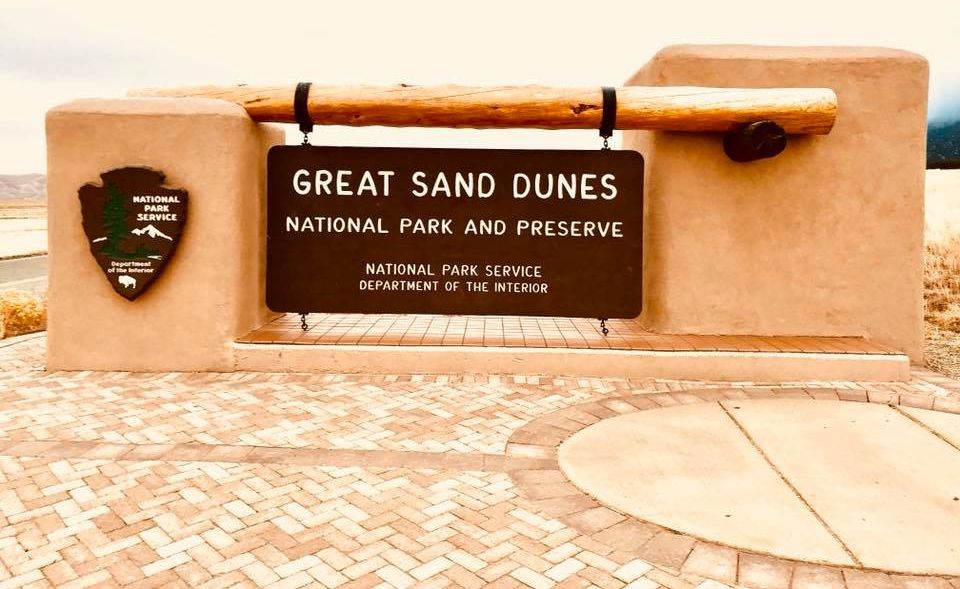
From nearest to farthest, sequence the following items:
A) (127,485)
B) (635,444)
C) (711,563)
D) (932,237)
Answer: (711,563)
(127,485)
(635,444)
(932,237)

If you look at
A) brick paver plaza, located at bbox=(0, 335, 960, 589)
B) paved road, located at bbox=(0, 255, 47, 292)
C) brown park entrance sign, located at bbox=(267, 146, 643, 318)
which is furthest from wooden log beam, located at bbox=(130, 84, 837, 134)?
paved road, located at bbox=(0, 255, 47, 292)

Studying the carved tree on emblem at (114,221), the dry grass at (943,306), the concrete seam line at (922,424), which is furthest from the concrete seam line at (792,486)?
the carved tree on emblem at (114,221)

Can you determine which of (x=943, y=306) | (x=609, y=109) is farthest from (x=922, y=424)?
(x=943, y=306)

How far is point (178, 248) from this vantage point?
611cm

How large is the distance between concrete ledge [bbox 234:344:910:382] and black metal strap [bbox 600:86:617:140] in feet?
6.95

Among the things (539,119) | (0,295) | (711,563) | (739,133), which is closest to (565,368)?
(539,119)

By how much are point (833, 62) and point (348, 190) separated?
496 centimetres

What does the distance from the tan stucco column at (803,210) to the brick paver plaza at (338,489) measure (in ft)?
3.33

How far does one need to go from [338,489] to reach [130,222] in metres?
3.80

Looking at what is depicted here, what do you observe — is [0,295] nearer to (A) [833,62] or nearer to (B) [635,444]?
(B) [635,444]

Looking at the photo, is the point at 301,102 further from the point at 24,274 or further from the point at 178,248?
the point at 24,274

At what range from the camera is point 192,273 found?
20.1 feet

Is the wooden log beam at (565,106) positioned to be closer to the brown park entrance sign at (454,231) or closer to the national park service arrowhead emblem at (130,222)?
the brown park entrance sign at (454,231)

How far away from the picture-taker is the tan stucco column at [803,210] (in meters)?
6.50
